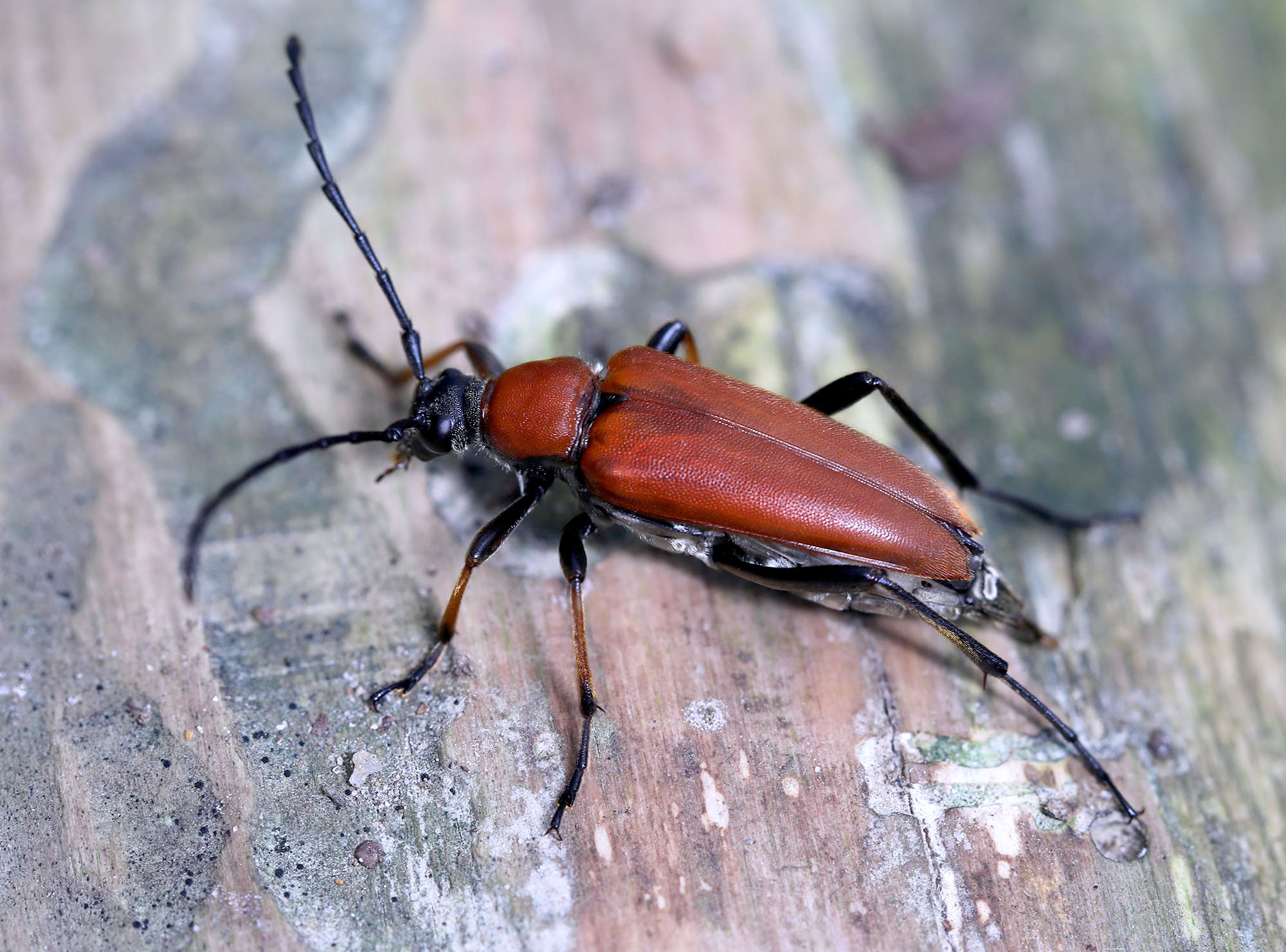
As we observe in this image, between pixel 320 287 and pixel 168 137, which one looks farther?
pixel 168 137

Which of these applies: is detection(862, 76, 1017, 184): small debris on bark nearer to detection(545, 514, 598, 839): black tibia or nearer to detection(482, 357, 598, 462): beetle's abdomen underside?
detection(482, 357, 598, 462): beetle's abdomen underside

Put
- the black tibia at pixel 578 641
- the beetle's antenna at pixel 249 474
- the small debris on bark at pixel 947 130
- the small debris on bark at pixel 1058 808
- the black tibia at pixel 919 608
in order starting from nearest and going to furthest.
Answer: the black tibia at pixel 578 641 → the small debris on bark at pixel 1058 808 → the black tibia at pixel 919 608 → the beetle's antenna at pixel 249 474 → the small debris on bark at pixel 947 130

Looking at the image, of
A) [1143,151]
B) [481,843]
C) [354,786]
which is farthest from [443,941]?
[1143,151]

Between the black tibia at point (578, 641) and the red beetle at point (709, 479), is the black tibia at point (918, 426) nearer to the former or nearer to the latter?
the red beetle at point (709, 479)

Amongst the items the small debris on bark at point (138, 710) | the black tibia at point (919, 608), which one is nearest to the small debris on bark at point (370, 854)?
the small debris on bark at point (138, 710)

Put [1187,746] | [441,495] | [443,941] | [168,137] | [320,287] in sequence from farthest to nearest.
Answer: [168,137] < [320,287] < [441,495] < [1187,746] < [443,941]

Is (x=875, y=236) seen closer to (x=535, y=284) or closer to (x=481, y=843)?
(x=535, y=284)
